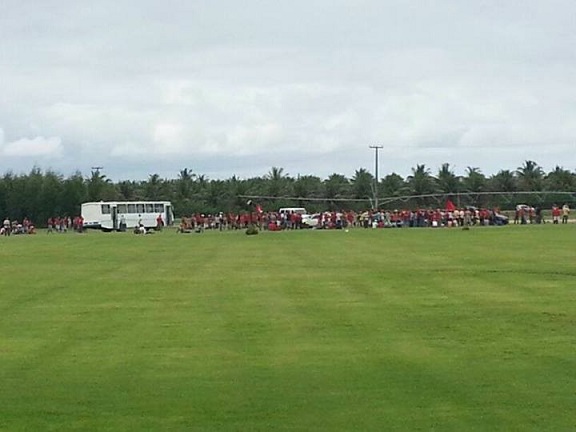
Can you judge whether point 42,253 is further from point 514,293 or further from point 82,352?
point 82,352

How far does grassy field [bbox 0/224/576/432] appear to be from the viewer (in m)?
12.3

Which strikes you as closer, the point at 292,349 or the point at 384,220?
the point at 292,349

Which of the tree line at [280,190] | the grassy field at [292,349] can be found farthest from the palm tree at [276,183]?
the grassy field at [292,349]

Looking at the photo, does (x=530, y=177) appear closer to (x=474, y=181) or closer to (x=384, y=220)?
(x=474, y=181)

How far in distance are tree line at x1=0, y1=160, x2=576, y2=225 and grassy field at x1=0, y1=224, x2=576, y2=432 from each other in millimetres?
87257

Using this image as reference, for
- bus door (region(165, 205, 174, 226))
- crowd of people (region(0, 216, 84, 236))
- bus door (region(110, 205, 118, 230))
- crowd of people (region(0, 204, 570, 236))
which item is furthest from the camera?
bus door (region(165, 205, 174, 226))

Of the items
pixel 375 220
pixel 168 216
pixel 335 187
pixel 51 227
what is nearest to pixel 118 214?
pixel 168 216

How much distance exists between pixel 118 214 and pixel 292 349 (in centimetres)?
9236

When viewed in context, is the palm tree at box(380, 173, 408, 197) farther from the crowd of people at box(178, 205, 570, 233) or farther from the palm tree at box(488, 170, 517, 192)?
the crowd of people at box(178, 205, 570, 233)

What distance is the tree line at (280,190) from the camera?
4771 inches

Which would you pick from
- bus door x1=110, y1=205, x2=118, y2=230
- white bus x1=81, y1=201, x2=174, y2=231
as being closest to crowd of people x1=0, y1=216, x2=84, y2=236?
white bus x1=81, y1=201, x2=174, y2=231

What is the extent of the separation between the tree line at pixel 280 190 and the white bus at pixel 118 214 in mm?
11189

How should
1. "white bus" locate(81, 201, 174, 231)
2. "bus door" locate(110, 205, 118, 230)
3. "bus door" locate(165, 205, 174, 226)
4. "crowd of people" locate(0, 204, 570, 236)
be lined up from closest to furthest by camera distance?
"crowd of people" locate(0, 204, 570, 236)
"bus door" locate(110, 205, 118, 230)
"white bus" locate(81, 201, 174, 231)
"bus door" locate(165, 205, 174, 226)

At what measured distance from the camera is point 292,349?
17.5 m
